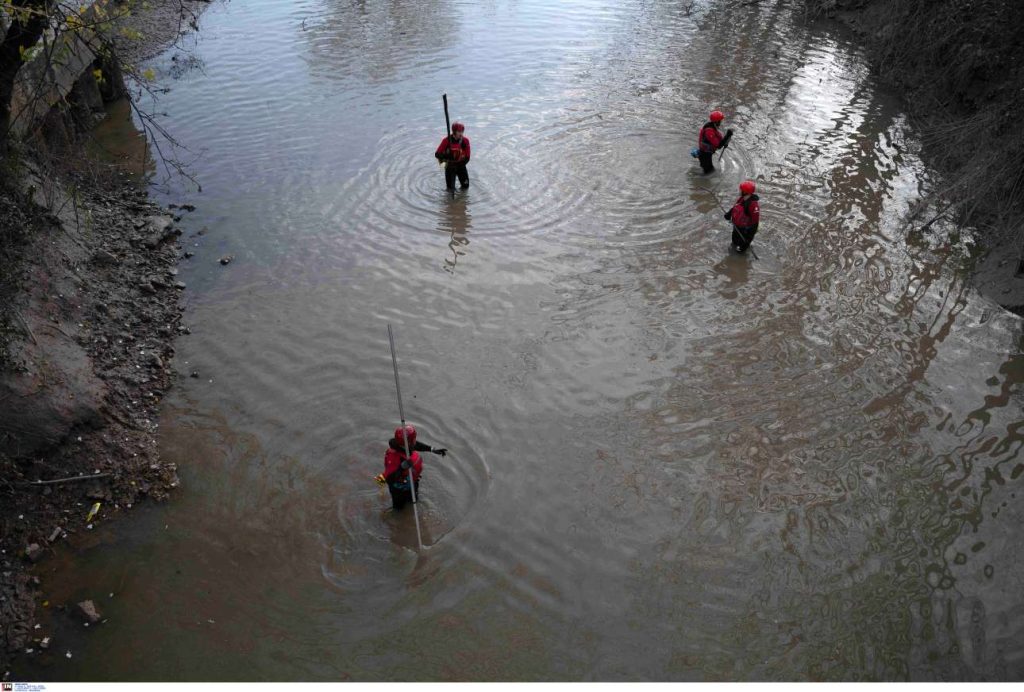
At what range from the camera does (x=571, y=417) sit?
9281mm

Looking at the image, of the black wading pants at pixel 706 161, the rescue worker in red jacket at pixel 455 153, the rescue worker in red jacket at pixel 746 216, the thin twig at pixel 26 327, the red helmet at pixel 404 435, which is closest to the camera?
the red helmet at pixel 404 435

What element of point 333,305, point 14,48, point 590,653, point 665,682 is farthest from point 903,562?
point 14,48

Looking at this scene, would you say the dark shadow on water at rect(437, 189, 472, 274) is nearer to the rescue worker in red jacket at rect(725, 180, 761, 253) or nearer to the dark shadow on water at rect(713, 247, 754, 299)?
the dark shadow on water at rect(713, 247, 754, 299)

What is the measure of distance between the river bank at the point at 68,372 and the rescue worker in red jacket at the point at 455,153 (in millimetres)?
4955

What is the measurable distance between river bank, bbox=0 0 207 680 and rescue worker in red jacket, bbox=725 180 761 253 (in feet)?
28.7

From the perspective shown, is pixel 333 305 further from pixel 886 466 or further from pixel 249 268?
pixel 886 466

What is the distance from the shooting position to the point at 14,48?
801cm

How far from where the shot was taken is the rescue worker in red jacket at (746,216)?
11830 millimetres

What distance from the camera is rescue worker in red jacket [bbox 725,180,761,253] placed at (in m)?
11.8

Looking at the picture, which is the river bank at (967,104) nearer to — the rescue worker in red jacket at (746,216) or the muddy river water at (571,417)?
the muddy river water at (571,417)

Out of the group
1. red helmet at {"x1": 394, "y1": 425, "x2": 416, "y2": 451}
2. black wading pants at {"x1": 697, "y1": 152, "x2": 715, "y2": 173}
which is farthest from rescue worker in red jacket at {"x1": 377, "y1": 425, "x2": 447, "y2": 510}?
black wading pants at {"x1": 697, "y1": 152, "x2": 715, "y2": 173}

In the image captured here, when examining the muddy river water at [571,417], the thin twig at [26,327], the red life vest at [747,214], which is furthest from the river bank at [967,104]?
the thin twig at [26,327]

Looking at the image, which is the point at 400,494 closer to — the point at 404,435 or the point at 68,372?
the point at 404,435

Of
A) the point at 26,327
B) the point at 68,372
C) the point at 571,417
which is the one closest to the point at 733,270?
the point at 571,417
